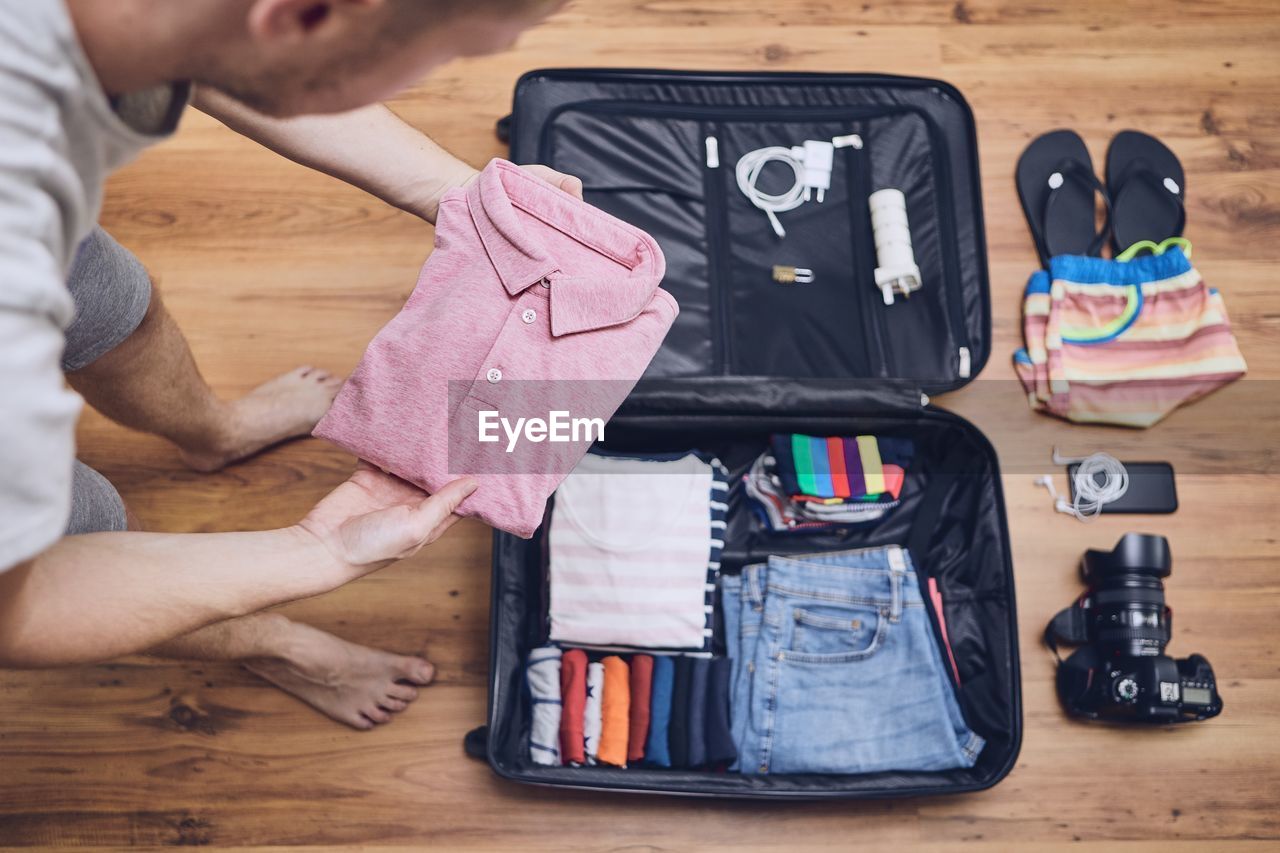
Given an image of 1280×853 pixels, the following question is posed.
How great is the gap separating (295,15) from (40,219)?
17cm

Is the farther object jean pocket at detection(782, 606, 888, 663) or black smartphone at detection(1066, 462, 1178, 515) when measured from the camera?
black smartphone at detection(1066, 462, 1178, 515)

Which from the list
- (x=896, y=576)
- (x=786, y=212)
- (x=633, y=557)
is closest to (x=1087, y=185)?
(x=786, y=212)

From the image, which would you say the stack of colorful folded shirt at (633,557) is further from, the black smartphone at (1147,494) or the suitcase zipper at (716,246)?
the black smartphone at (1147,494)

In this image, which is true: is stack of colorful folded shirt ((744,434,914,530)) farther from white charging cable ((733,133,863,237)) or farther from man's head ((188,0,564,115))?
man's head ((188,0,564,115))

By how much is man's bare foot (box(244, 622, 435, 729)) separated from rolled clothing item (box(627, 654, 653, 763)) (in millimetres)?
309

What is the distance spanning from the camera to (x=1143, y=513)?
1383 millimetres

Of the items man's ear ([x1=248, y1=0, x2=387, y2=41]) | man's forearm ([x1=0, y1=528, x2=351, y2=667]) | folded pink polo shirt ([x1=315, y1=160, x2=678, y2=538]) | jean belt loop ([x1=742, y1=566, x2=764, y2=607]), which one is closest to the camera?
man's ear ([x1=248, y1=0, x2=387, y2=41])

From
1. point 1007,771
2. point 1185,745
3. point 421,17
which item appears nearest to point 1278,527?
point 1185,745

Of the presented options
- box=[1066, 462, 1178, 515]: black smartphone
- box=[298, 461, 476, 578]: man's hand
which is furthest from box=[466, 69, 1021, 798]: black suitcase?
box=[298, 461, 476, 578]: man's hand

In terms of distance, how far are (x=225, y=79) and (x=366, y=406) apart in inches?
20.1

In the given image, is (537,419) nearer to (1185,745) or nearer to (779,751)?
(779,751)

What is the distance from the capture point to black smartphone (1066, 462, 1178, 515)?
4.51 ft

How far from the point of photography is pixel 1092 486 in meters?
1.37

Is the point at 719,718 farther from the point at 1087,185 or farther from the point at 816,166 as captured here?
the point at 1087,185
